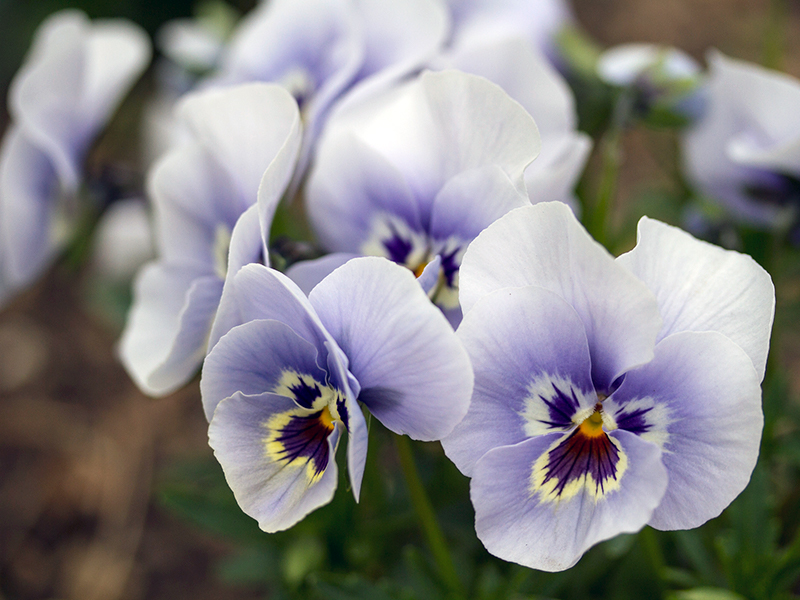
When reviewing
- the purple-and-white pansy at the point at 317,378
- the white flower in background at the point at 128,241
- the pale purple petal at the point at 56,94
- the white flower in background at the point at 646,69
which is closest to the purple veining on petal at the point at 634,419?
the purple-and-white pansy at the point at 317,378

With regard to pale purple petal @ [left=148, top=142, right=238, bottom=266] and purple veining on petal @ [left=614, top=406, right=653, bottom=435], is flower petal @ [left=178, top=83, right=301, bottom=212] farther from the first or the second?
Answer: purple veining on petal @ [left=614, top=406, right=653, bottom=435]

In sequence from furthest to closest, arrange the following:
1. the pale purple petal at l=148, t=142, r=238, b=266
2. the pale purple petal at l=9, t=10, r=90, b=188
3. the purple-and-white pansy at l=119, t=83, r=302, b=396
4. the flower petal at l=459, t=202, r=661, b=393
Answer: the pale purple petal at l=9, t=10, r=90, b=188, the pale purple petal at l=148, t=142, r=238, b=266, the purple-and-white pansy at l=119, t=83, r=302, b=396, the flower petal at l=459, t=202, r=661, b=393

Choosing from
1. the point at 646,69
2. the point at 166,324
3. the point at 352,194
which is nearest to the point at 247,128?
the point at 352,194

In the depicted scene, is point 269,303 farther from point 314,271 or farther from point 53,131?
point 53,131

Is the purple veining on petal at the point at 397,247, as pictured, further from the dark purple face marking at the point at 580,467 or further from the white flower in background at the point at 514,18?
the white flower in background at the point at 514,18

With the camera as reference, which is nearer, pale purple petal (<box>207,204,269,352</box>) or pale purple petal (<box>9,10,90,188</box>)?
pale purple petal (<box>207,204,269,352</box>)

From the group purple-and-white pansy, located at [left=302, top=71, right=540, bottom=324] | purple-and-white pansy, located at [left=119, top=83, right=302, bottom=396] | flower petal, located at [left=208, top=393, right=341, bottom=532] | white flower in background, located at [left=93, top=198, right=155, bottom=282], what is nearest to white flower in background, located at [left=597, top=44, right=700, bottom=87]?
purple-and-white pansy, located at [left=302, top=71, right=540, bottom=324]
